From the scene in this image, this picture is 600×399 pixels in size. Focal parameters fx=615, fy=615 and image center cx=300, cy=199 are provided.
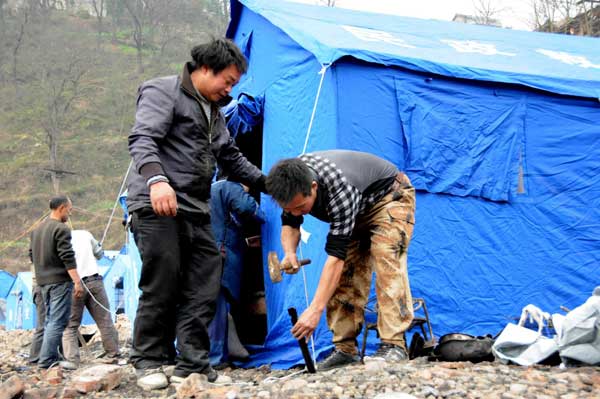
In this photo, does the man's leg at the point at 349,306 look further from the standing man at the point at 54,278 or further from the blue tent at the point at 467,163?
the standing man at the point at 54,278

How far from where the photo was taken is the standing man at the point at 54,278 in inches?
215

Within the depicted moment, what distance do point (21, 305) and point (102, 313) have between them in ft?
25.7

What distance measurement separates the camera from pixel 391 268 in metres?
3.26

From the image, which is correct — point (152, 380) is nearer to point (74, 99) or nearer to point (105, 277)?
point (105, 277)

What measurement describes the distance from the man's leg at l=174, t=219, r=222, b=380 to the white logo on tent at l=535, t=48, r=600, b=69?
387 centimetres

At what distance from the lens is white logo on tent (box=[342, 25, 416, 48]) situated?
4.91 meters

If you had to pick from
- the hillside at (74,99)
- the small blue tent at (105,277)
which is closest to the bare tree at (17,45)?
the hillside at (74,99)

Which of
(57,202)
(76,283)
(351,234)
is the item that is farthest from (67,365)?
(351,234)

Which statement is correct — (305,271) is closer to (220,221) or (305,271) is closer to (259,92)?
(220,221)

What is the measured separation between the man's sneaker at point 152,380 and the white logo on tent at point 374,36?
2997 mm

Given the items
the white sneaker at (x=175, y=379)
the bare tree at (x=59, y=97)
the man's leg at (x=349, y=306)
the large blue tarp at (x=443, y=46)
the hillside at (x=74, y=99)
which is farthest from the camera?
the bare tree at (x=59, y=97)

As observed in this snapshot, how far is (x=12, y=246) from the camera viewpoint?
2341 cm

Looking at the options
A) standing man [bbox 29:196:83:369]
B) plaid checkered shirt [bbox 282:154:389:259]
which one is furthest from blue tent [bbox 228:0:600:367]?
standing man [bbox 29:196:83:369]

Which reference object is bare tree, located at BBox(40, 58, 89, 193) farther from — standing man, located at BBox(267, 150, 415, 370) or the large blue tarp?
standing man, located at BBox(267, 150, 415, 370)
